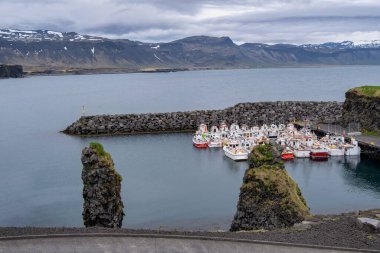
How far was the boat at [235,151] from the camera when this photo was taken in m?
66.1

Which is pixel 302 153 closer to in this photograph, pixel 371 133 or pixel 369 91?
pixel 371 133

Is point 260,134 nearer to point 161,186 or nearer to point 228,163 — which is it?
point 228,163

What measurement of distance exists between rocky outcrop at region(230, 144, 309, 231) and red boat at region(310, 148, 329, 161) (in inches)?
1246

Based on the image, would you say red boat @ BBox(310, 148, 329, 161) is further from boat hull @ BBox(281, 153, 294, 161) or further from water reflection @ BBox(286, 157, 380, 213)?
boat hull @ BBox(281, 153, 294, 161)

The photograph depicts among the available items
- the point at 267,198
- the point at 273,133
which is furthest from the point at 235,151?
the point at 267,198

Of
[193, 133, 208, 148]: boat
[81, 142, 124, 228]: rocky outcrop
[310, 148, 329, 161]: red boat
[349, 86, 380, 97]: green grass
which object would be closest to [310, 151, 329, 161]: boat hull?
[310, 148, 329, 161]: red boat

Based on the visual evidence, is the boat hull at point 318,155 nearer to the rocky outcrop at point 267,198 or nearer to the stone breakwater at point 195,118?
the stone breakwater at point 195,118

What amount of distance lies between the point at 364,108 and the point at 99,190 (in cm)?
5538

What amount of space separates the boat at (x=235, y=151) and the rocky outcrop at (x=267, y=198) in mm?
29601

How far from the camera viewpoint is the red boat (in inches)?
2638

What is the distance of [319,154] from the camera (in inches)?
2643

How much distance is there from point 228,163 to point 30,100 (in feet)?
379

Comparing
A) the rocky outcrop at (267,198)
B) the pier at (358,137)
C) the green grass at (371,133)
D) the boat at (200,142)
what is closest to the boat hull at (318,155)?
the pier at (358,137)

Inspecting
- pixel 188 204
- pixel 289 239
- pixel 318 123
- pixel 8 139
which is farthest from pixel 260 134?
pixel 289 239
